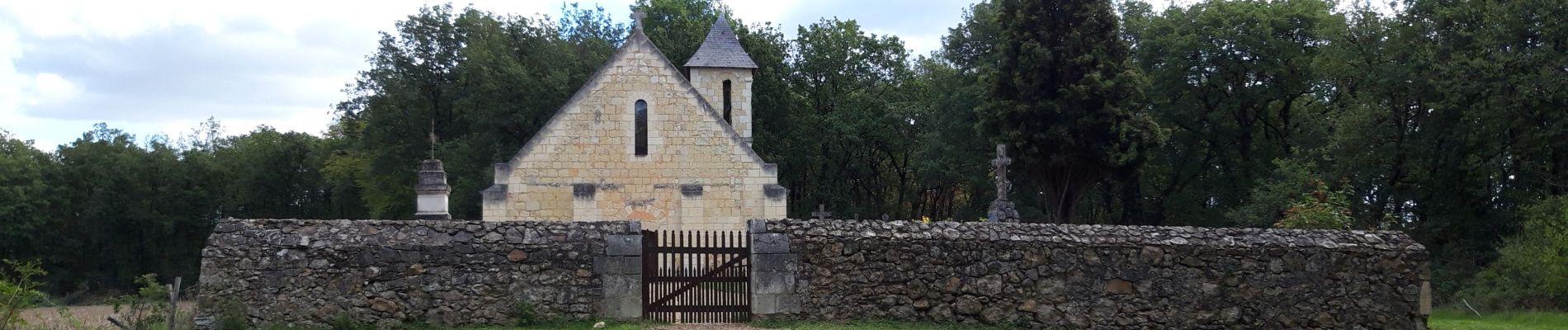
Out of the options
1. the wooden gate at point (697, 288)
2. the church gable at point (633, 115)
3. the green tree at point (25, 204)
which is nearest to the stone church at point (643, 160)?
the church gable at point (633, 115)

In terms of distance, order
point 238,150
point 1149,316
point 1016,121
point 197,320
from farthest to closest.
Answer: point 238,150 → point 1016,121 → point 1149,316 → point 197,320

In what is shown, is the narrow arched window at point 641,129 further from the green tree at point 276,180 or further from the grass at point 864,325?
the green tree at point 276,180

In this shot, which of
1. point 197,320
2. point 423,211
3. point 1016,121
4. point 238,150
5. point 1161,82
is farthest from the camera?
point 238,150

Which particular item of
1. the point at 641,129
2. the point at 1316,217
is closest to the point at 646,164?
the point at 641,129

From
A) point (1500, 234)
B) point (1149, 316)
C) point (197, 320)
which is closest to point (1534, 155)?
point (1500, 234)

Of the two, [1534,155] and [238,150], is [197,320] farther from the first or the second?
[238,150]

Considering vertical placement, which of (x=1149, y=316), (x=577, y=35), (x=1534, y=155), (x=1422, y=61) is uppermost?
(x=577, y=35)

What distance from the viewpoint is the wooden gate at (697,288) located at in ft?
44.1

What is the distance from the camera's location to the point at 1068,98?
2980 cm

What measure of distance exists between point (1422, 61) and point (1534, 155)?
2978mm

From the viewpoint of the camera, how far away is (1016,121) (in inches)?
1207

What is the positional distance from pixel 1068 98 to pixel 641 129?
1085 centimetres

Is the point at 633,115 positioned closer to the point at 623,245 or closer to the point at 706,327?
the point at 623,245

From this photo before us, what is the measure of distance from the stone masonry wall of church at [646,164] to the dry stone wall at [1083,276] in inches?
446
